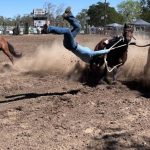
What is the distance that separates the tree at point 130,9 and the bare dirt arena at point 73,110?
11432cm

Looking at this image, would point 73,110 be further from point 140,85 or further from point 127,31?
point 140,85

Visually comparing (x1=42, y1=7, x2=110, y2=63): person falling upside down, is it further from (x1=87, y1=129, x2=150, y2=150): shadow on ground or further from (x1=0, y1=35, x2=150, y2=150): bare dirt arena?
(x1=87, y1=129, x2=150, y2=150): shadow on ground

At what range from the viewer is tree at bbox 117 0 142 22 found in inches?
5032

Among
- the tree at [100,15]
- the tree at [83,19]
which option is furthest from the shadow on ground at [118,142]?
the tree at [100,15]

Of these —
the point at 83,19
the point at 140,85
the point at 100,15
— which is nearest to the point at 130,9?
the point at 100,15

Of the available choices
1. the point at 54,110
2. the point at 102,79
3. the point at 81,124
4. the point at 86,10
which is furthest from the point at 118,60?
the point at 86,10

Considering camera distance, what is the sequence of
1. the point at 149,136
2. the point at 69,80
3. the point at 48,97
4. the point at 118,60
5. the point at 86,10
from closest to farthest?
the point at 149,136, the point at 48,97, the point at 118,60, the point at 69,80, the point at 86,10

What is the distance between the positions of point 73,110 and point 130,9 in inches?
5005

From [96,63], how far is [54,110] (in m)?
3.73

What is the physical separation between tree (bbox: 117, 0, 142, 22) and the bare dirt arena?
114m

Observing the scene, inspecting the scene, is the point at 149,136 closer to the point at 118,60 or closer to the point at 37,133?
the point at 37,133

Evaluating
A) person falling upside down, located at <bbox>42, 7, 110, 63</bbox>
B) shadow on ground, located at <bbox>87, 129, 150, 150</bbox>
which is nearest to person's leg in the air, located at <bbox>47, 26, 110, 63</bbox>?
person falling upside down, located at <bbox>42, 7, 110, 63</bbox>

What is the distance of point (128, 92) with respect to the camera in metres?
10.9

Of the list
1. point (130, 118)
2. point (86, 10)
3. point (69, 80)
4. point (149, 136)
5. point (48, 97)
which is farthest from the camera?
point (86, 10)
